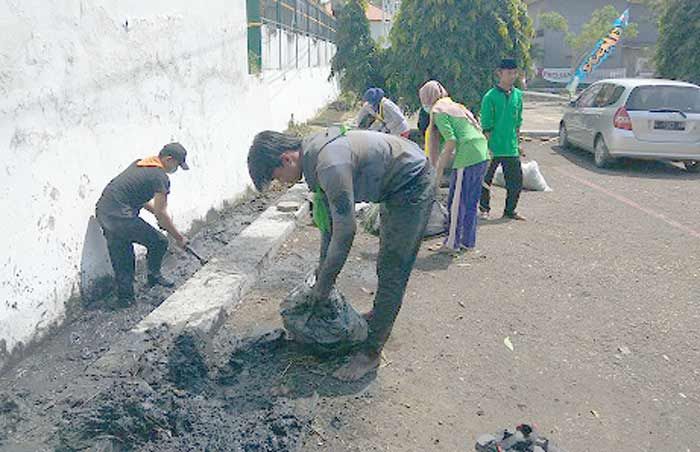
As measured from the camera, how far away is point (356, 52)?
53.9 ft

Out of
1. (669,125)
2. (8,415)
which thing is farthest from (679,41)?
(8,415)

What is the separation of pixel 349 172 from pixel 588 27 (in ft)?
114

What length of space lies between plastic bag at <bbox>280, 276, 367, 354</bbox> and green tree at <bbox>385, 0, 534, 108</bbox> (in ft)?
25.7

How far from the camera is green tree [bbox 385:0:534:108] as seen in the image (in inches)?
410

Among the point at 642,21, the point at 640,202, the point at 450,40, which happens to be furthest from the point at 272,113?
the point at 642,21

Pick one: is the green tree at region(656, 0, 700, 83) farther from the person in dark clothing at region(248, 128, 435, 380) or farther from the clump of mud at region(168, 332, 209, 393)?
the clump of mud at region(168, 332, 209, 393)

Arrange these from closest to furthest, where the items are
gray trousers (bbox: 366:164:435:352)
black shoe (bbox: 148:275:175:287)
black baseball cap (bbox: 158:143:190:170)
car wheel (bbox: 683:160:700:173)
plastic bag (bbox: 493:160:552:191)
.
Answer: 1. gray trousers (bbox: 366:164:435:352)
2. black baseball cap (bbox: 158:143:190:170)
3. black shoe (bbox: 148:275:175:287)
4. plastic bag (bbox: 493:160:552:191)
5. car wheel (bbox: 683:160:700:173)

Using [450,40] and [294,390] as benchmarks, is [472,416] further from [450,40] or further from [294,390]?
[450,40]

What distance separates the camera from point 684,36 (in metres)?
15.8

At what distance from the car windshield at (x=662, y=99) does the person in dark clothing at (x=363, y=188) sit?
311 inches

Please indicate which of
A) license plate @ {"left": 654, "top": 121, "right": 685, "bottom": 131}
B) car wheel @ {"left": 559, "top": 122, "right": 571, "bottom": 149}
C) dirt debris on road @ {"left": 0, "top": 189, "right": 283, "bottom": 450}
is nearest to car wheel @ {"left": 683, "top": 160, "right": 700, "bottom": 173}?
license plate @ {"left": 654, "top": 121, "right": 685, "bottom": 131}

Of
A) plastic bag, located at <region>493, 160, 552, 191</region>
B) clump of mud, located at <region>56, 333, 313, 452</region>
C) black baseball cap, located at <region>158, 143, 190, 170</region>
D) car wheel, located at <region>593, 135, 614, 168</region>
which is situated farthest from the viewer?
car wheel, located at <region>593, 135, 614, 168</region>

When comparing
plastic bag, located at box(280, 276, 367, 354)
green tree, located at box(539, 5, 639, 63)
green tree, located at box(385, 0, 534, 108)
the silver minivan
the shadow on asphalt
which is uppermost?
green tree, located at box(539, 5, 639, 63)

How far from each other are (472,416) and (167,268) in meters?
3.57
